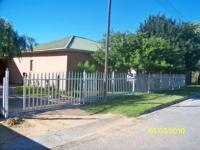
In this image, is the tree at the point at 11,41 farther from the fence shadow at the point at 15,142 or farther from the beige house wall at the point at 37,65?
the fence shadow at the point at 15,142

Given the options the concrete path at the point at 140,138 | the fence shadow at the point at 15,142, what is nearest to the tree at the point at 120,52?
the concrete path at the point at 140,138

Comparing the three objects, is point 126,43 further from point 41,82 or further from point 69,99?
point 41,82

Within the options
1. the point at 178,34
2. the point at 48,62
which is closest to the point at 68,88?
the point at 48,62

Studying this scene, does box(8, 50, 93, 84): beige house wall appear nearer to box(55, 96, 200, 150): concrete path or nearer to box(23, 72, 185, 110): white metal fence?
box(23, 72, 185, 110): white metal fence

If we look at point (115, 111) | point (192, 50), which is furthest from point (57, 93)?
point (192, 50)

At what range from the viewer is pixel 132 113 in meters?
12.0

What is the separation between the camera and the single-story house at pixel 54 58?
22.9m

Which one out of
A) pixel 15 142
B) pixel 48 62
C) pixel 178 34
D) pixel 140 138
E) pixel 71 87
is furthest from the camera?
pixel 178 34

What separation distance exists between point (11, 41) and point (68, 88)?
31.4ft

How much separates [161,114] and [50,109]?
14.4 ft

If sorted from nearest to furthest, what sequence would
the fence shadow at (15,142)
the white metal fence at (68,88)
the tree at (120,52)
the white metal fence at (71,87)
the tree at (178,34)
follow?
the fence shadow at (15,142)
the white metal fence at (68,88)
the white metal fence at (71,87)
the tree at (120,52)
the tree at (178,34)

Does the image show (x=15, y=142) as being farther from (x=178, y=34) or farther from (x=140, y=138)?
(x=178, y=34)

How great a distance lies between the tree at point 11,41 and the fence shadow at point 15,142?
13.2 metres

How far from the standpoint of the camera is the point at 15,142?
7410mm
